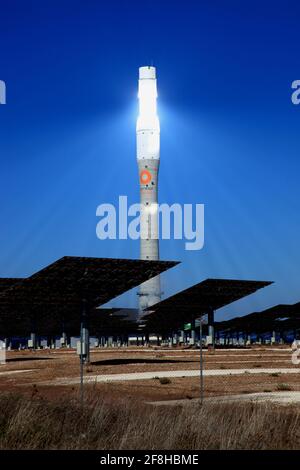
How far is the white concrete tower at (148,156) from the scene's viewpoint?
178250 mm

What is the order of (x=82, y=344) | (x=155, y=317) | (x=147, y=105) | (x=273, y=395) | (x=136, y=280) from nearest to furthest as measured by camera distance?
1. (x=82, y=344)
2. (x=273, y=395)
3. (x=136, y=280)
4. (x=155, y=317)
5. (x=147, y=105)

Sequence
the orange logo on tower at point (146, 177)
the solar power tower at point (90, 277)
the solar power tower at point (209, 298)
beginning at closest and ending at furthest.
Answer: the solar power tower at point (90, 277)
the solar power tower at point (209, 298)
the orange logo on tower at point (146, 177)

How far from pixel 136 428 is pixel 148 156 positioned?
535ft

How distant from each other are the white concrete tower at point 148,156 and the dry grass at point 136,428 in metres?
161

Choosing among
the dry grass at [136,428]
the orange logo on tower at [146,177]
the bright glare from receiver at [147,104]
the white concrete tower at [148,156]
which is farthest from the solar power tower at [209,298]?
the bright glare from receiver at [147,104]

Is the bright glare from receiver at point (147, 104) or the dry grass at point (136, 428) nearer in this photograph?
the dry grass at point (136, 428)

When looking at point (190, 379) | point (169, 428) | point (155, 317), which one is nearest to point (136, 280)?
point (190, 379)

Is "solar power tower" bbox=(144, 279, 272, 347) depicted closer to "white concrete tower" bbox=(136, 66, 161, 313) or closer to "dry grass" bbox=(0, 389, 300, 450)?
"dry grass" bbox=(0, 389, 300, 450)

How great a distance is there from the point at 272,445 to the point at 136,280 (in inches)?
1674

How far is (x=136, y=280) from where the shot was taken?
57.8m

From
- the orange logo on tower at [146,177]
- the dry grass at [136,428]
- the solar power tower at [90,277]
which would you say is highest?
the orange logo on tower at [146,177]

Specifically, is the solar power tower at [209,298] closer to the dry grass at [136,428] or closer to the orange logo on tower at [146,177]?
the dry grass at [136,428]
